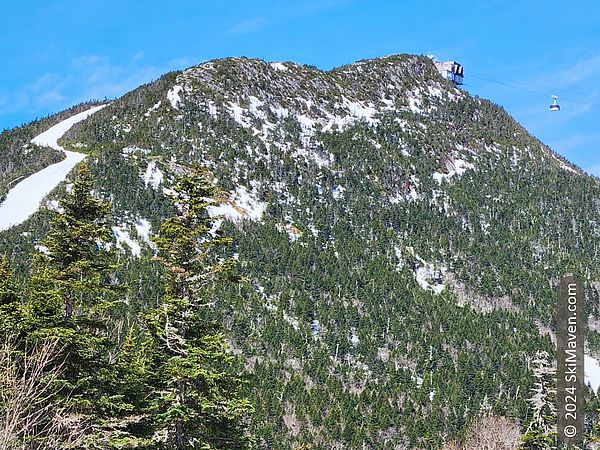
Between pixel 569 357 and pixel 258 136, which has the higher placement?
pixel 258 136

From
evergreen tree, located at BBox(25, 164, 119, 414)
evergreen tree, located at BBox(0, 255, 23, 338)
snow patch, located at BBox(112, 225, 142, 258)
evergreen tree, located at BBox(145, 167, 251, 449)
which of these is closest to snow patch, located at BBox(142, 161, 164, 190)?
snow patch, located at BBox(112, 225, 142, 258)

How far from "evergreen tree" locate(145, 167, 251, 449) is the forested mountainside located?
6220 cm

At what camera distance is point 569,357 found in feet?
85.1

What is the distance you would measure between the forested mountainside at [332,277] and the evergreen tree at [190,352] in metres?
62.2

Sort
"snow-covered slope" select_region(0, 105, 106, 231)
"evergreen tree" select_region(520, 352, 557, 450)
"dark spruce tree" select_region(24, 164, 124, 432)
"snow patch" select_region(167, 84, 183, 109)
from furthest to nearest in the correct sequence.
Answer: "snow patch" select_region(167, 84, 183, 109) < "snow-covered slope" select_region(0, 105, 106, 231) < "evergreen tree" select_region(520, 352, 557, 450) < "dark spruce tree" select_region(24, 164, 124, 432)

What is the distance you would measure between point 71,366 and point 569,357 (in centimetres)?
1823

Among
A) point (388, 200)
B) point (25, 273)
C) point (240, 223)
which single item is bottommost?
point (25, 273)

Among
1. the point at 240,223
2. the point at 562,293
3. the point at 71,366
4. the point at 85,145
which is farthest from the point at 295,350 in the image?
the point at 71,366

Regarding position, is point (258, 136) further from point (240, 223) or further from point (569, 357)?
point (569, 357)

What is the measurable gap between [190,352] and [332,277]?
133 meters

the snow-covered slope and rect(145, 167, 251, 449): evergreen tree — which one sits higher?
the snow-covered slope

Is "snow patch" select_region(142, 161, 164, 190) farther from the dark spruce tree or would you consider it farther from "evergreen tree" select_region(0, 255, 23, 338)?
the dark spruce tree

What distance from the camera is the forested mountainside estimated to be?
112 meters

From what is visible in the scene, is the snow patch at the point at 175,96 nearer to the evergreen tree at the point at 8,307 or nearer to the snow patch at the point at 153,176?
the snow patch at the point at 153,176
